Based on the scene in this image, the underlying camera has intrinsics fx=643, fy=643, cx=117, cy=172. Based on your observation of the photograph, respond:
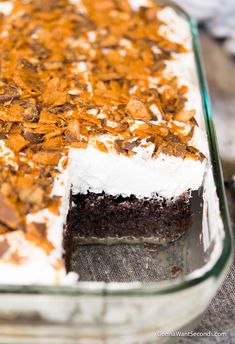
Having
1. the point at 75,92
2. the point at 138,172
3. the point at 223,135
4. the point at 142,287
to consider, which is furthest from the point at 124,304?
the point at 223,135

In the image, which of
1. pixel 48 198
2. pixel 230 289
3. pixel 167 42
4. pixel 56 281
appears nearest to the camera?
pixel 56 281

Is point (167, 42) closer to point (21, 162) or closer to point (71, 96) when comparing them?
point (71, 96)

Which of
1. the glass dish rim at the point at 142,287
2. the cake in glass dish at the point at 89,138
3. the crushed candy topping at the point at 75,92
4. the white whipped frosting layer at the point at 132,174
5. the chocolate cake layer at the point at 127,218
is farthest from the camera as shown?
the chocolate cake layer at the point at 127,218

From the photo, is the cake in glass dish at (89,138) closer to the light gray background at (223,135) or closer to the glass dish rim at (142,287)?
the glass dish rim at (142,287)

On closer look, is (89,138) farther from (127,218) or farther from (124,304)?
(124,304)

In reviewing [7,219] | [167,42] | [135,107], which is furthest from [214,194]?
[167,42]

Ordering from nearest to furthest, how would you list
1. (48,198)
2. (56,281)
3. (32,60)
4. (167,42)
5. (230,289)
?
(56,281) < (48,198) < (230,289) < (32,60) < (167,42)

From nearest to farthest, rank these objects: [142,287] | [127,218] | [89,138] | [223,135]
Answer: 1. [142,287]
2. [89,138]
3. [127,218]
4. [223,135]

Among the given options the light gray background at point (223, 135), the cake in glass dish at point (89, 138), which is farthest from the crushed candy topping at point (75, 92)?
the light gray background at point (223, 135)
